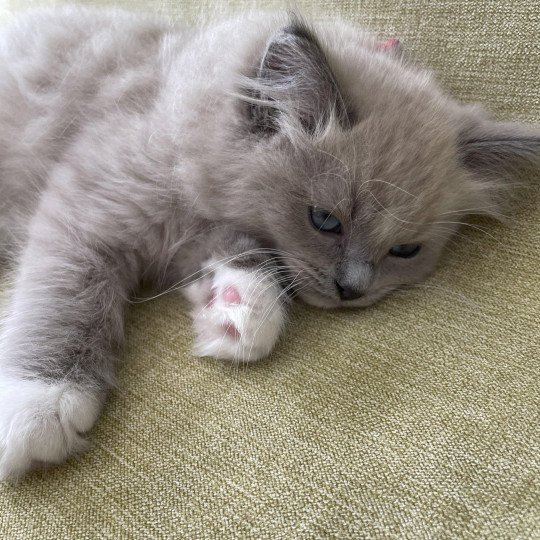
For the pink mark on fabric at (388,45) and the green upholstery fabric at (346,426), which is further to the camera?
the pink mark on fabric at (388,45)

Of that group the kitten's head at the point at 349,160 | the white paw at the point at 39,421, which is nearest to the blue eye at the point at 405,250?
the kitten's head at the point at 349,160

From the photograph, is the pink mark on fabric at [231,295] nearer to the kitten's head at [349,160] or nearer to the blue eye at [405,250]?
the kitten's head at [349,160]

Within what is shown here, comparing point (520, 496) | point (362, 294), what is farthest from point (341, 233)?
point (520, 496)

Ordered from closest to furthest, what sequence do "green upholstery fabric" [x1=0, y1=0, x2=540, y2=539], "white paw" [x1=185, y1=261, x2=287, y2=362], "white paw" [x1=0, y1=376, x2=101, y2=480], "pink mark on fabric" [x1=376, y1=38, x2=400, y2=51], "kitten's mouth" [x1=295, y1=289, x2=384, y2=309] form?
"green upholstery fabric" [x1=0, y1=0, x2=540, y2=539], "white paw" [x1=0, y1=376, x2=101, y2=480], "white paw" [x1=185, y1=261, x2=287, y2=362], "kitten's mouth" [x1=295, y1=289, x2=384, y2=309], "pink mark on fabric" [x1=376, y1=38, x2=400, y2=51]

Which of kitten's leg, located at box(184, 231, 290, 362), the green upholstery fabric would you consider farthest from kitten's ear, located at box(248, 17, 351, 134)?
the green upholstery fabric

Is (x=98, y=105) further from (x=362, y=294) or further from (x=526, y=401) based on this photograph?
(x=526, y=401)

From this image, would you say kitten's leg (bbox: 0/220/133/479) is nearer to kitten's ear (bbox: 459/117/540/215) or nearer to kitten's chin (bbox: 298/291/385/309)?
kitten's chin (bbox: 298/291/385/309)

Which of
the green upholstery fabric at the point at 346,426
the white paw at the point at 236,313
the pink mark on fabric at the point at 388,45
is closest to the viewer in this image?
the green upholstery fabric at the point at 346,426

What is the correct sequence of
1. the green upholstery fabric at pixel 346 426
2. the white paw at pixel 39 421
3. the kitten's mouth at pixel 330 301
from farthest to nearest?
the kitten's mouth at pixel 330 301 → the white paw at pixel 39 421 → the green upholstery fabric at pixel 346 426
